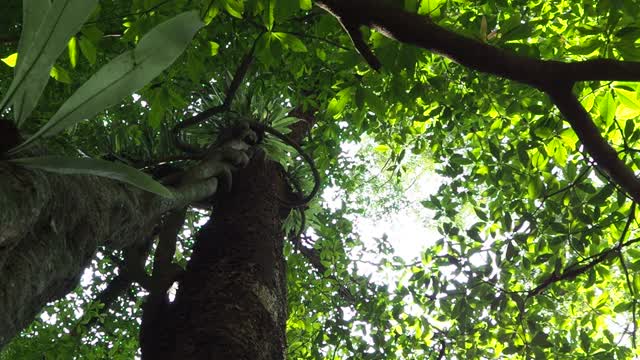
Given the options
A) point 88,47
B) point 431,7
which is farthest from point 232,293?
point 431,7

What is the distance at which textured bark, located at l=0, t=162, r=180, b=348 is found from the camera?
0.87 m

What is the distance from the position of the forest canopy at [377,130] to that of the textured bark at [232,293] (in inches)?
4.5

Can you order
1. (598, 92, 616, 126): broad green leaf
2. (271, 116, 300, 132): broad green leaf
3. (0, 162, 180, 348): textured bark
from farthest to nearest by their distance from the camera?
(271, 116, 300, 132): broad green leaf < (598, 92, 616, 126): broad green leaf < (0, 162, 180, 348): textured bark

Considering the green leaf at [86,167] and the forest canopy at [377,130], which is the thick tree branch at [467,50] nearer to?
the forest canopy at [377,130]

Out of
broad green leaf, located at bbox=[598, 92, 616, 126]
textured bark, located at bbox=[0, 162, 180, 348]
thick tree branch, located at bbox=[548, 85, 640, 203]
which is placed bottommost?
textured bark, located at bbox=[0, 162, 180, 348]

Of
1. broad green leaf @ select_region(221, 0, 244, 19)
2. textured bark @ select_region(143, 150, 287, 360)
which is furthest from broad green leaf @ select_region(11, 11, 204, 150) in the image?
textured bark @ select_region(143, 150, 287, 360)

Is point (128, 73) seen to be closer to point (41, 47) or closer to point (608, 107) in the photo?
point (41, 47)

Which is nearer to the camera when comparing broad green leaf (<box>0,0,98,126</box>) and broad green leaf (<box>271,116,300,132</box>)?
broad green leaf (<box>0,0,98,126</box>)

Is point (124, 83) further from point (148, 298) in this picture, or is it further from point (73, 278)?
point (148, 298)

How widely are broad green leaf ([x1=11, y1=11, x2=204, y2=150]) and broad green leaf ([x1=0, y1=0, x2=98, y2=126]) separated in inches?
2.4

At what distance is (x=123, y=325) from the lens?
4770 millimetres

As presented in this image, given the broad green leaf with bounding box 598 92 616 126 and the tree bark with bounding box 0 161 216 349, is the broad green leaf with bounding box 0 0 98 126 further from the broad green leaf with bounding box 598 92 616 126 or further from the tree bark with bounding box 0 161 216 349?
the broad green leaf with bounding box 598 92 616 126

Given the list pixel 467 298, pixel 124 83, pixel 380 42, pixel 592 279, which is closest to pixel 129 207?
pixel 124 83

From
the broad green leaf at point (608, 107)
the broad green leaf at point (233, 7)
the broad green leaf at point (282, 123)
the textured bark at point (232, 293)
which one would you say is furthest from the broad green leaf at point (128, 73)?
the broad green leaf at point (282, 123)
